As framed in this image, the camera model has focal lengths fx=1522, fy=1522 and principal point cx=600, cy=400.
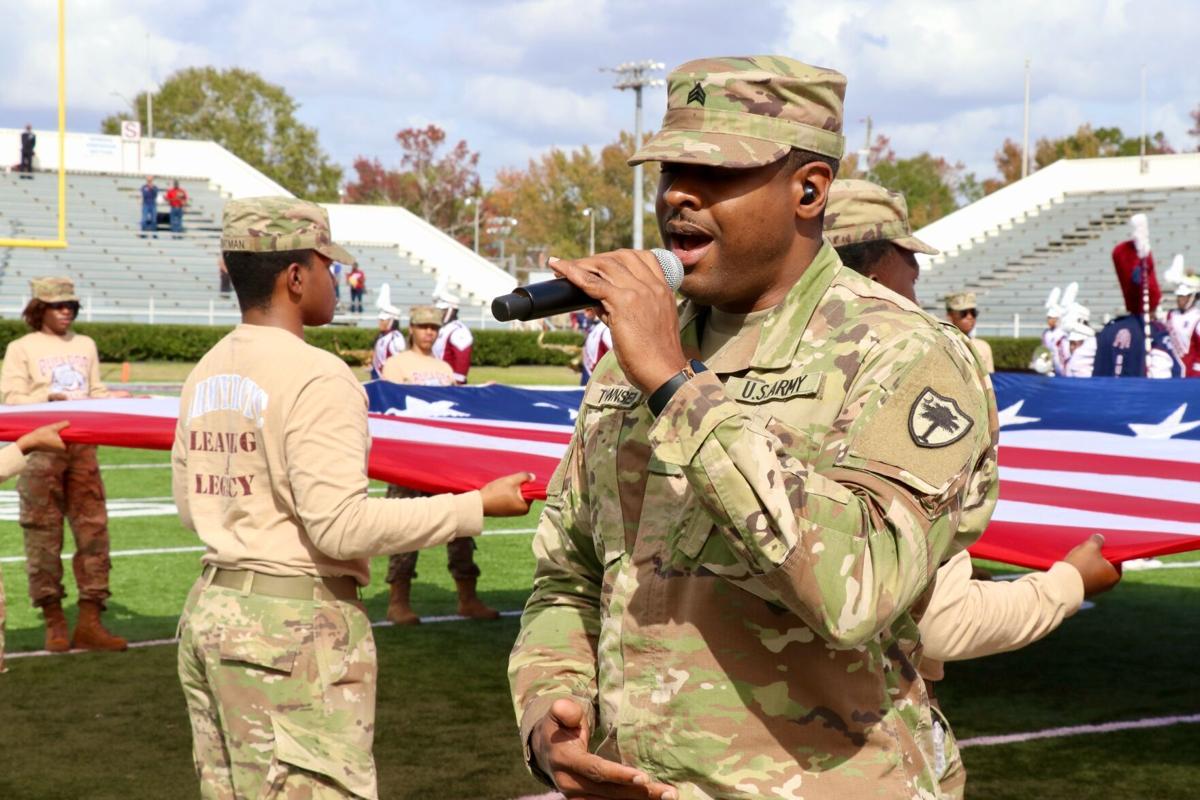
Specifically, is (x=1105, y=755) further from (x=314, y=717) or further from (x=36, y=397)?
(x=36, y=397)

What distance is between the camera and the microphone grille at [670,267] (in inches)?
71.3

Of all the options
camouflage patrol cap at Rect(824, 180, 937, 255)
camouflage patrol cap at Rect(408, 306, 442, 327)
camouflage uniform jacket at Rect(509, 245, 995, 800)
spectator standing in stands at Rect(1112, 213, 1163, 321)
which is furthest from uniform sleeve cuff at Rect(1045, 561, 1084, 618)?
spectator standing in stands at Rect(1112, 213, 1163, 321)

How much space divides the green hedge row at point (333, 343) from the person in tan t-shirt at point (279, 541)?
25.1 meters

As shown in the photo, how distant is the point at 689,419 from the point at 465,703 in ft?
17.0

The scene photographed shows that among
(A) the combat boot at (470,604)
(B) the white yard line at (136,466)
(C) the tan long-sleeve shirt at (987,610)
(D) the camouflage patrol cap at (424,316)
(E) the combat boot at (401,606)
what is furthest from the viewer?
(B) the white yard line at (136,466)

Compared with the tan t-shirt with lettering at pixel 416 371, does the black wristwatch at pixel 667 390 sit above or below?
above

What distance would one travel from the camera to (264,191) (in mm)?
45031

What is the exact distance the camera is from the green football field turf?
5.45 m

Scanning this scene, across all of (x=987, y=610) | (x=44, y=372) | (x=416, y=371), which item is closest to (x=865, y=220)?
(x=987, y=610)

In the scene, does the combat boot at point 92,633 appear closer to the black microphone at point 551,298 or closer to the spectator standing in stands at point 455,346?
the spectator standing in stands at point 455,346

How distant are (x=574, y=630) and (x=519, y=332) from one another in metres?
33.3

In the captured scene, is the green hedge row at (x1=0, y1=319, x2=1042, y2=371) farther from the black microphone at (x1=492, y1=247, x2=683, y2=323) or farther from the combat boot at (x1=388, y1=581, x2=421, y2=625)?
the black microphone at (x1=492, y1=247, x2=683, y2=323)

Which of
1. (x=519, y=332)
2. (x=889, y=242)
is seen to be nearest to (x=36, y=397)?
(x=889, y=242)

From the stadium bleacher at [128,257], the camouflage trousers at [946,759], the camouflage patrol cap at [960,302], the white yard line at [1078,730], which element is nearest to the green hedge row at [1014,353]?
the stadium bleacher at [128,257]
